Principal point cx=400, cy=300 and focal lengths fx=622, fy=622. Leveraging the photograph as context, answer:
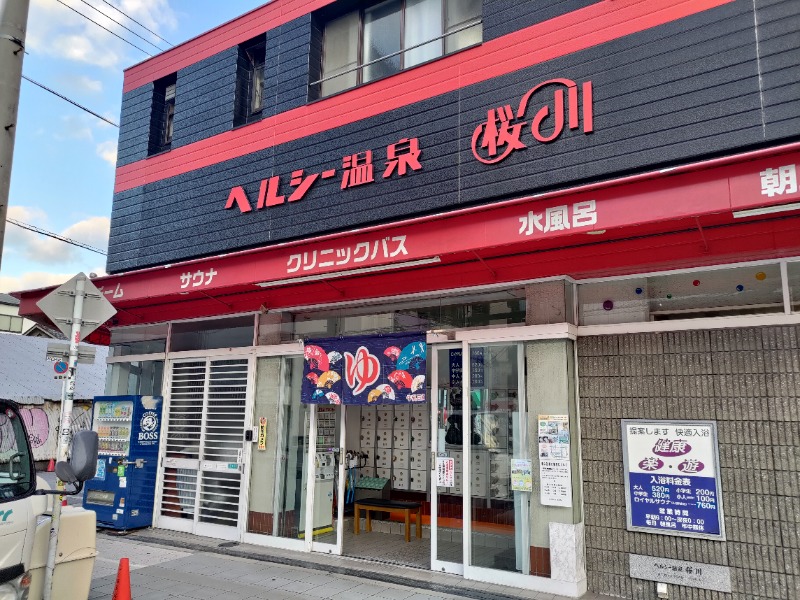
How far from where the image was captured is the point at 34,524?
5.34 meters

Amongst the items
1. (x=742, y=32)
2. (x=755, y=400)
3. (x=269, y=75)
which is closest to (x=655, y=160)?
(x=742, y=32)

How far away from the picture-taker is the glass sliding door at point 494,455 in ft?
24.1

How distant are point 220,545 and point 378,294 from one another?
14.9 ft

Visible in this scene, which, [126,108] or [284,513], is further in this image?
[126,108]

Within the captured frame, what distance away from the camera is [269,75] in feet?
34.9

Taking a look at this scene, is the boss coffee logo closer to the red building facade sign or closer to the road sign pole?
the road sign pole

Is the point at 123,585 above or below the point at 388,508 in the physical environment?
below

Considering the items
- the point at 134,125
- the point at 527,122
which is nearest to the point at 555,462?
the point at 527,122

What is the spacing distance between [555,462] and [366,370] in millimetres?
2820

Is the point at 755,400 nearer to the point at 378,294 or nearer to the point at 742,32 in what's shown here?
the point at 742,32

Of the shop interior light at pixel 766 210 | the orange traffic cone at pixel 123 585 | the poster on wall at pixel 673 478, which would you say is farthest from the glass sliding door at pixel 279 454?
the shop interior light at pixel 766 210

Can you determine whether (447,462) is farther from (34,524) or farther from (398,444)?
(398,444)

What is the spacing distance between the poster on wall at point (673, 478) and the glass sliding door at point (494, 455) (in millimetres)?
1219

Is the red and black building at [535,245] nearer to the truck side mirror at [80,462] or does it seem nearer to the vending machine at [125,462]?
the vending machine at [125,462]
